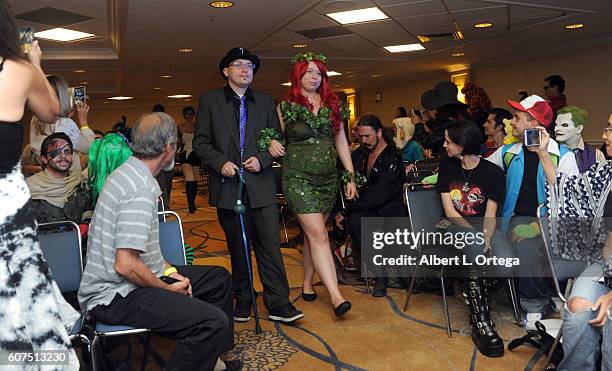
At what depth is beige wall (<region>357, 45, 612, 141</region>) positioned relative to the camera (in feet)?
28.1

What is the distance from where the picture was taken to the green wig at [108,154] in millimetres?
2607

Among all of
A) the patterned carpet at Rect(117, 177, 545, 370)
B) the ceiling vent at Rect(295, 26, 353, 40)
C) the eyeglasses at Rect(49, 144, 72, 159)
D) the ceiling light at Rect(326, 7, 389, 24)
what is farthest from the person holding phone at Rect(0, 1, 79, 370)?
the ceiling vent at Rect(295, 26, 353, 40)

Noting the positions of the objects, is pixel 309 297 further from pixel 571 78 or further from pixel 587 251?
pixel 571 78

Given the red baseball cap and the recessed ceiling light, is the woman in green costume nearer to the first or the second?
the red baseball cap

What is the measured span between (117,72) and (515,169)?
28.6ft

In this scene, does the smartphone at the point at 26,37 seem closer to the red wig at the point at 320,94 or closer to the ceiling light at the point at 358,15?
the red wig at the point at 320,94

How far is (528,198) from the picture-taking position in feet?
10.4

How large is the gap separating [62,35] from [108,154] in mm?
4826

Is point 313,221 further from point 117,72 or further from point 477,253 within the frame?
point 117,72

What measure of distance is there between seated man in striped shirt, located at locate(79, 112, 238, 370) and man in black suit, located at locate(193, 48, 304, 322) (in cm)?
98

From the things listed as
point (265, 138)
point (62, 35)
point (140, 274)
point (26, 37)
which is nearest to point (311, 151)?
point (265, 138)

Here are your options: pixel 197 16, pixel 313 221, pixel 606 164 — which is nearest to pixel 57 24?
pixel 197 16

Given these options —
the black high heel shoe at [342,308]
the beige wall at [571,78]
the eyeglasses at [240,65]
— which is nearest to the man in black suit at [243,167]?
the eyeglasses at [240,65]

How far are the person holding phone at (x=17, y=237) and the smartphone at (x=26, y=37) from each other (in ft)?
0.63
